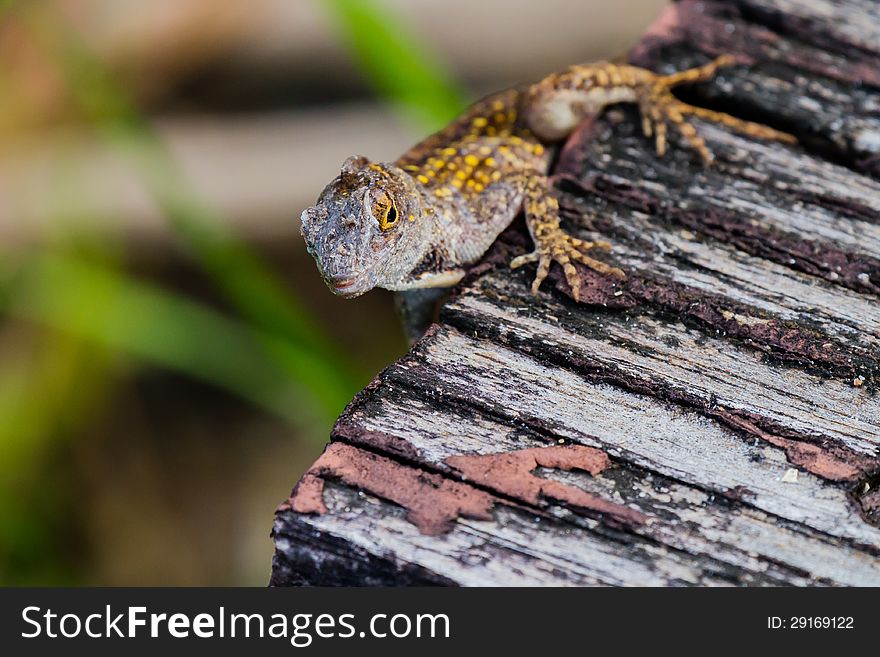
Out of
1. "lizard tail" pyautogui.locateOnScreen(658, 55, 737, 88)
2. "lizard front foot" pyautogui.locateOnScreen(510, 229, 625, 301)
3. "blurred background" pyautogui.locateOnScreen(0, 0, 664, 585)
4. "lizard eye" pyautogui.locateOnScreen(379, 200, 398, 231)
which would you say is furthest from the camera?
"blurred background" pyautogui.locateOnScreen(0, 0, 664, 585)

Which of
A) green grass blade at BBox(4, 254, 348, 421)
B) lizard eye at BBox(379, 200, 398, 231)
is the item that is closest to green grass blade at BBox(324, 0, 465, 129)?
lizard eye at BBox(379, 200, 398, 231)

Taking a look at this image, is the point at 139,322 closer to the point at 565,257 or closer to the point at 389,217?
the point at 389,217

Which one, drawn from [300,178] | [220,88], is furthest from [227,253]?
[220,88]

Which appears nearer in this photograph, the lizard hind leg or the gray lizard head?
the gray lizard head

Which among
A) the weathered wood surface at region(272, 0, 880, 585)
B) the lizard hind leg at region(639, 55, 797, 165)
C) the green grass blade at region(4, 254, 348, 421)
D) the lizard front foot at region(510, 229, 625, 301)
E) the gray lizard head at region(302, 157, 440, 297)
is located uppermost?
the green grass blade at region(4, 254, 348, 421)

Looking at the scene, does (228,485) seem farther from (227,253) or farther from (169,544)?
(227,253)

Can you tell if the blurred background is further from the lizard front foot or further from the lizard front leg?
the lizard front foot

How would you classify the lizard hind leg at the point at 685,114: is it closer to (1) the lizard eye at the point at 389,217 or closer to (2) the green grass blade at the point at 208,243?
(1) the lizard eye at the point at 389,217
